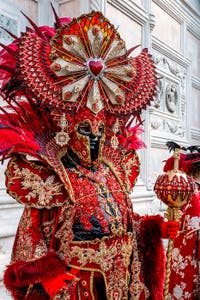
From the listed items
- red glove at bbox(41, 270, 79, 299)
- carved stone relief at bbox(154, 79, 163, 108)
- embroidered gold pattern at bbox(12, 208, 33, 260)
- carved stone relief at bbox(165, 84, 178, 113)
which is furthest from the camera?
carved stone relief at bbox(165, 84, 178, 113)

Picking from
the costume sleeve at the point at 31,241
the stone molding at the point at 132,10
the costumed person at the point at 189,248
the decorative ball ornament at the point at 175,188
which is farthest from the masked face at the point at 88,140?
the stone molding at the point at 132,10

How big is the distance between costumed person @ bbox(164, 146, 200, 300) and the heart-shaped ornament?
1.04 meters

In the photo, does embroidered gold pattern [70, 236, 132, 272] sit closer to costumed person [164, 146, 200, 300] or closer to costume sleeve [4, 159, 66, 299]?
costume sleeve [4, 159, 66, 299]

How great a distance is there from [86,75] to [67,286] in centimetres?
90

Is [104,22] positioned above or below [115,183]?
above

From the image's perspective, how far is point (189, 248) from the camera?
276cm

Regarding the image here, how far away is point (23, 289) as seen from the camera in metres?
1.66

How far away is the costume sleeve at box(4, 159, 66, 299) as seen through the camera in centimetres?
164

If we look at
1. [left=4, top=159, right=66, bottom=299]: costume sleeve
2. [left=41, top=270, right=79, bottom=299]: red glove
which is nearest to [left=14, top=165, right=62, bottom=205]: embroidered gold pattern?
[left=4, top=159, right=66, bottom=299]: costume sleeve

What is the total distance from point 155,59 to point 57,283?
13.8ft

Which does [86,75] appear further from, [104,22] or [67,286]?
[67,286]

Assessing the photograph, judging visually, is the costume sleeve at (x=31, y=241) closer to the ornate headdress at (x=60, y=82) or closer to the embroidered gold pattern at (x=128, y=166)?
the ornate headdress at (x=60, y=82)

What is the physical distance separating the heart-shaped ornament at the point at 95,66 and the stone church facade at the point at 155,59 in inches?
55.0

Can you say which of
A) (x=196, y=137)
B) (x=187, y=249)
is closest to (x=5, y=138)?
(x=187, y=249)
